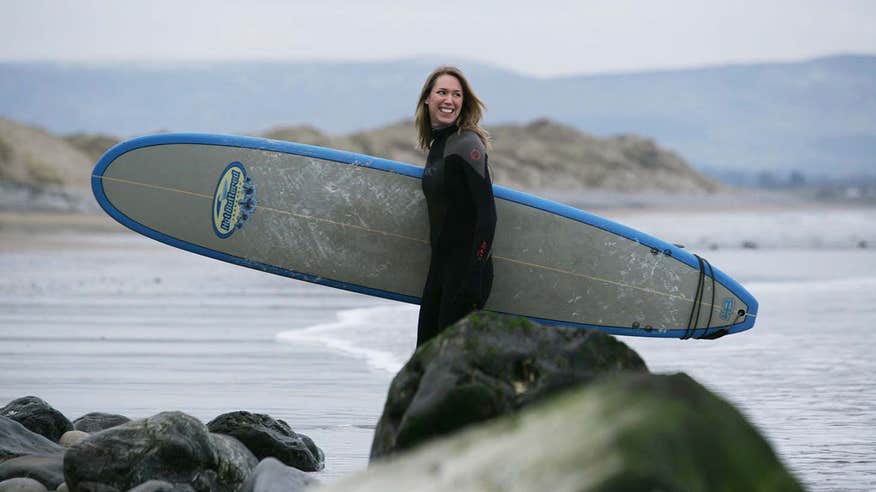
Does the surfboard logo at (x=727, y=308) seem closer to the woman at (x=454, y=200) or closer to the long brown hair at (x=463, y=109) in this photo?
the woman at (x=454, y=200)

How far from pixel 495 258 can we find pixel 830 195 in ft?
342

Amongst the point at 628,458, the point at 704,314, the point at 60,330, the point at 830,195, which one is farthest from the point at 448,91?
the point at 830,195

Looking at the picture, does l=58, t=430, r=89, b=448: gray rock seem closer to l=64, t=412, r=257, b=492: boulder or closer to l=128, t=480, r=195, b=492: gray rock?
l=64, t=412, r=257, b=492: boulder

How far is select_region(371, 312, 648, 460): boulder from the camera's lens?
11.7 feet

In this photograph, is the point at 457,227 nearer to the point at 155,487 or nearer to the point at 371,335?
the point at 155,487

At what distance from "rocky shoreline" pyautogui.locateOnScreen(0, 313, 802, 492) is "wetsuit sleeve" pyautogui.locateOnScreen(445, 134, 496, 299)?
1.02 metres

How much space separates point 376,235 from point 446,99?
4.62 feet

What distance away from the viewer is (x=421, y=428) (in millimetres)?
3568

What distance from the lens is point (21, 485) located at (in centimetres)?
438

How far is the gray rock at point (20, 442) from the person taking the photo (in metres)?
4.85

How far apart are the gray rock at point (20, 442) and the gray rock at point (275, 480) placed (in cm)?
108

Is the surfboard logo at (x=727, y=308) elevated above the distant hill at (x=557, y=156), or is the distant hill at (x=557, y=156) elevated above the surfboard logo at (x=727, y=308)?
the distant hill at (x=557, y=156)

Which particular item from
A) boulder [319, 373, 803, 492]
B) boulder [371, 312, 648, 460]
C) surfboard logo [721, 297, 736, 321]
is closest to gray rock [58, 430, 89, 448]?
boulder [371, 312, 648, 460]

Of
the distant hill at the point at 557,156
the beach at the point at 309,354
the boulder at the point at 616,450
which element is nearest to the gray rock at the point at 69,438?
the beach at the point at 309,354
